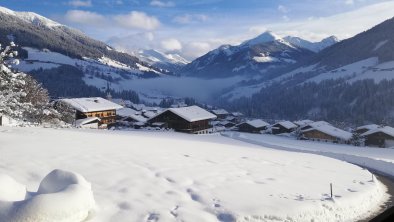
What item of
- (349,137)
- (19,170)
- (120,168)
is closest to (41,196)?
(19,170)

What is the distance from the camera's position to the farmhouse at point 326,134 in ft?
307

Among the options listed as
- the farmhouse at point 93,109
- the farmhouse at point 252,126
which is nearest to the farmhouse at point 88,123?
the farmhouse at point 93,109

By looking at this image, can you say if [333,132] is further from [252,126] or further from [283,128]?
[252,126]

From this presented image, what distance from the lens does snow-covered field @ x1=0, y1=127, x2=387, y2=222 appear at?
19.6 meters

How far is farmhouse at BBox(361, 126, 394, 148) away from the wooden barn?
3539cm

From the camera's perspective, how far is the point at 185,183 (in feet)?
78.7

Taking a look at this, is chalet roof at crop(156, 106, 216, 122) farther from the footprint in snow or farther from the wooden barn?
the footprint in snow

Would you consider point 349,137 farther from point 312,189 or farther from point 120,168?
point 120,168

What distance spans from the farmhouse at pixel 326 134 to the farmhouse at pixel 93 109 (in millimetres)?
45839

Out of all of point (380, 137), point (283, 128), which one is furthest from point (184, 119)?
point (283, 128)

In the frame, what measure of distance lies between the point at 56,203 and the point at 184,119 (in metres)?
73.8

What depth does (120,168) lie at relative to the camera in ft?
84.2

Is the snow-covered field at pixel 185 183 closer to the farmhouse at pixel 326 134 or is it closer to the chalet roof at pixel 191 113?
the chalet roof at pixel 191 113


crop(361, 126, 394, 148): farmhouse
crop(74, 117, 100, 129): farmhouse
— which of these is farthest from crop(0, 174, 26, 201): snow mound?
crop(361, 126, 394, 148): farmhouse
